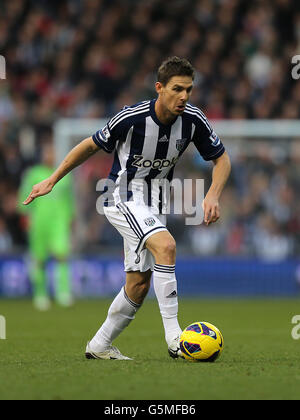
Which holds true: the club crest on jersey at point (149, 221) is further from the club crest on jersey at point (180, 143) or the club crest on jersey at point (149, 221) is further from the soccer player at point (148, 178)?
the club crest on jersey at point (180, 143)

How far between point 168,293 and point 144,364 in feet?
1.70

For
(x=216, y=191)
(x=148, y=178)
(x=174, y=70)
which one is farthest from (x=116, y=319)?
(x=174, y=70)

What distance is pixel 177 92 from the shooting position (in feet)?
20.5

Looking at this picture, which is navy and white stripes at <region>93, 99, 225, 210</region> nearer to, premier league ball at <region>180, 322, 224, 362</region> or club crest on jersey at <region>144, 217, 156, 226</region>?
club crest on jersey at <region>144, 217, 156, 226</region>

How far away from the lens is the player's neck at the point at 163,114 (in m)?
6.46

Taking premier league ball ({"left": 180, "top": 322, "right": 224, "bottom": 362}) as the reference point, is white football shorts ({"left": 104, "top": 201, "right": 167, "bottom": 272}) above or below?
above

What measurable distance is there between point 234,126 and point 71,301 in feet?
13.9

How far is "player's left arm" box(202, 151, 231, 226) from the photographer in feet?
20.5

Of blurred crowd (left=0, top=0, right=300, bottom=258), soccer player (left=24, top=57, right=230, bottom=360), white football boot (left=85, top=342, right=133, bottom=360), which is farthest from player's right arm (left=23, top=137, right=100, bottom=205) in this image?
blurred crowd (left=0, top=0, right=300, bottom=258)

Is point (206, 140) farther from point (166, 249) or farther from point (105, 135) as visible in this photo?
point (166, 249)

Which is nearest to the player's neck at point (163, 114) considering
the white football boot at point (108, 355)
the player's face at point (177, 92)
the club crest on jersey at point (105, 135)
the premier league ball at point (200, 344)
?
the player's face at point (177, 92)

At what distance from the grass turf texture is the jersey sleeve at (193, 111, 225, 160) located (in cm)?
153

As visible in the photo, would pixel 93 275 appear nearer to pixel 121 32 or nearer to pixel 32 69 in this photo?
pixel 32 69

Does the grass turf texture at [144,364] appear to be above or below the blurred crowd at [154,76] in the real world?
below
